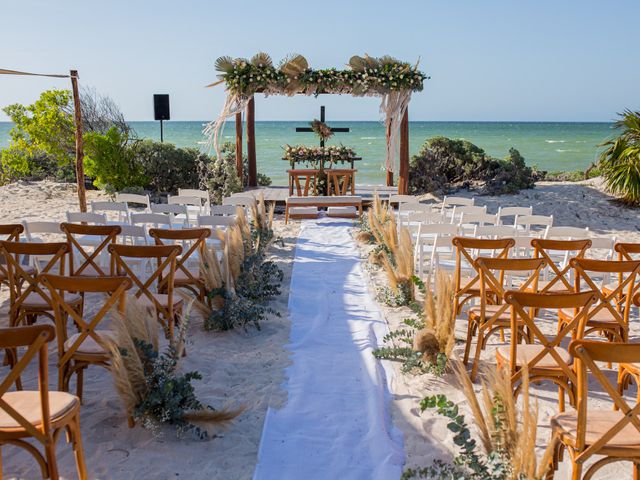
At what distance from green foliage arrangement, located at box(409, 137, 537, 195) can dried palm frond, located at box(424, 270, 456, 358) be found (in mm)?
11550

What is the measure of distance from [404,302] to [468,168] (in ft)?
35.6

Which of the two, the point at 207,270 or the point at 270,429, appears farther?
the point at 207,270

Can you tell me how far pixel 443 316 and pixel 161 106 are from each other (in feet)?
44.8

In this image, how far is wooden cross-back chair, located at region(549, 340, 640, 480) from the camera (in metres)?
2.61

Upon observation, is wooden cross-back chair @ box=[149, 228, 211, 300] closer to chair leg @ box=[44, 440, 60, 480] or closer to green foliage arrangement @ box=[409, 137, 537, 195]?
chair leg @ box=[44, 440, 60, 480]

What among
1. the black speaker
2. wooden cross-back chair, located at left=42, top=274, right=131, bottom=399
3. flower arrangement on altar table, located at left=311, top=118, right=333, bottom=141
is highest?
the black speaker

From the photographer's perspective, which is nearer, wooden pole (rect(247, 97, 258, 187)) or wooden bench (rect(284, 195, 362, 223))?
wooden bench (rect(284, 195, 362, 223))

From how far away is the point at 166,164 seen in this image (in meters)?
15.6

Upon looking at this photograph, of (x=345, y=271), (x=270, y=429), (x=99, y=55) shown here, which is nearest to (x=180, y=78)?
(x=99, y=55)

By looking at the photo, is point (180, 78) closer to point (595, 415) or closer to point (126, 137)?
point (126, 137)

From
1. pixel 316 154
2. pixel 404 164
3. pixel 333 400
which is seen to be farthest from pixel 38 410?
pixel 404 164

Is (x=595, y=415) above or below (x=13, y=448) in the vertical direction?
above

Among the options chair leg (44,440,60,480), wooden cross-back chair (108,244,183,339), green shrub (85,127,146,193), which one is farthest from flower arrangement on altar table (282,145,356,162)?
chair leg (44,440,60,480)

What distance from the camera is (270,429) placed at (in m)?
3.78
